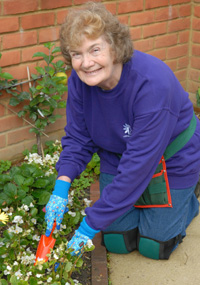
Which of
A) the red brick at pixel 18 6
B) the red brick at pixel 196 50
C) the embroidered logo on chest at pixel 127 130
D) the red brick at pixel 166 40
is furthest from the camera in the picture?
the red brick at pixel 196 50

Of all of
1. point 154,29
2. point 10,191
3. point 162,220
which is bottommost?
point 162,220

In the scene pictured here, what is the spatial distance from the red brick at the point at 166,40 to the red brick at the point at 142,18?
0.70 feet

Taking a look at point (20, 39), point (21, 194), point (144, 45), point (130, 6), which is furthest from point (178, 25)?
point (21, 194)

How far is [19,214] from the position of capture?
276 cm

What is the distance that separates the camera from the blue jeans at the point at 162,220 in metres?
2.90

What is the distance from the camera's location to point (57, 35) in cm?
364

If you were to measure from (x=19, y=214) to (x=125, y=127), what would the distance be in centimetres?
76

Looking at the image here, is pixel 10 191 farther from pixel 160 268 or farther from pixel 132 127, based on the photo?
pixel 160 268

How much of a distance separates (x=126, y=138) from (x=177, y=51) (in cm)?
225

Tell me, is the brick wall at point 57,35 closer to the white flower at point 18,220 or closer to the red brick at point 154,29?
the red brick at point 154,29

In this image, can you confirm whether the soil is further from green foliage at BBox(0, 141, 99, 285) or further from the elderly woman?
the elderly woman

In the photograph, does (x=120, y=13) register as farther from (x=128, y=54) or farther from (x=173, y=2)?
(x=128, y=54)

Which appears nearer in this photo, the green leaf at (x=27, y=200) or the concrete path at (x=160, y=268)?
the concrete path at (x=160, y=268)

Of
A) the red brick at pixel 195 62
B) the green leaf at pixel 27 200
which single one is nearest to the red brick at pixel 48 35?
the green leaf at pixel 27 200
